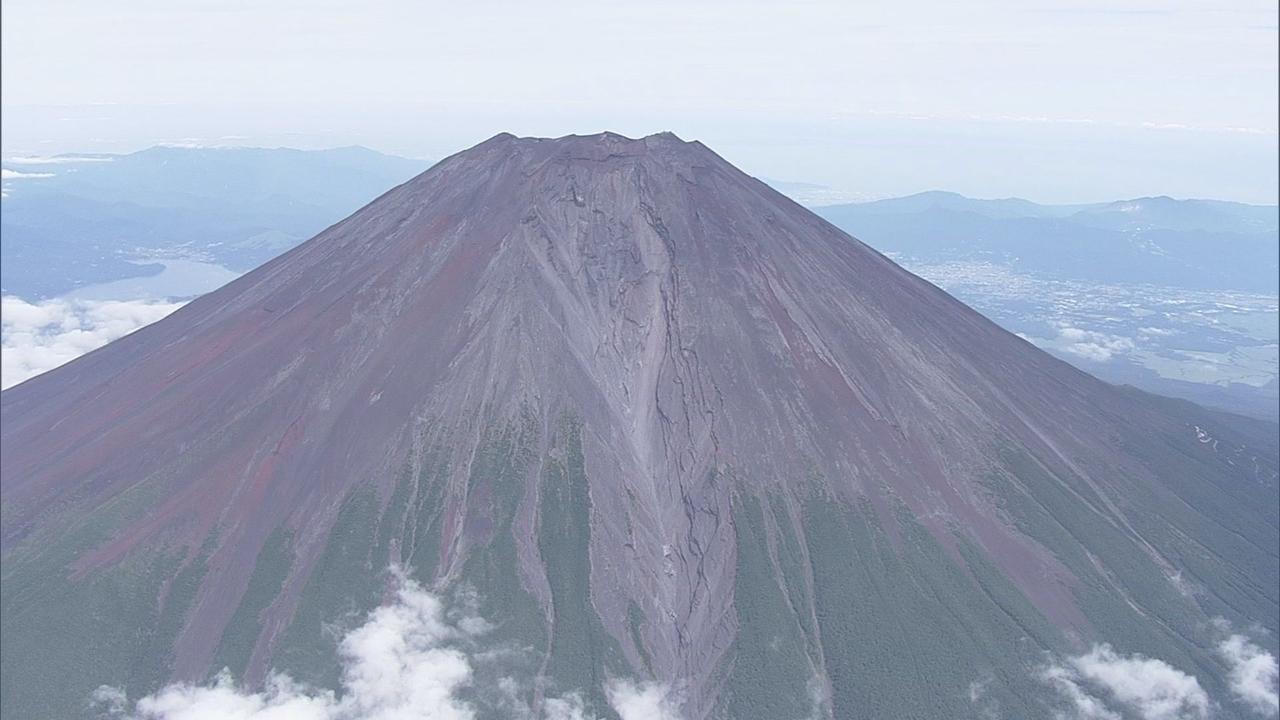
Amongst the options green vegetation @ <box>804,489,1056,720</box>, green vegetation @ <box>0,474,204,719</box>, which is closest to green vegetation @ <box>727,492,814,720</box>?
green vegetation @ <box>804,489,1056,720</box>

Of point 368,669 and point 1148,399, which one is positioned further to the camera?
point 1148,399

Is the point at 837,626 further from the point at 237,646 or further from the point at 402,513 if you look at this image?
the point at 237,646

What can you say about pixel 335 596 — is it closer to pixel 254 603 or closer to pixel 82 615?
pixel 254 603

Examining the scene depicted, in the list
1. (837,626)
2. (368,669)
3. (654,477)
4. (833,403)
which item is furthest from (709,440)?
(368,669)

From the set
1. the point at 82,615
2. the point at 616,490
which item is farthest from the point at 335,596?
the point at 616,490

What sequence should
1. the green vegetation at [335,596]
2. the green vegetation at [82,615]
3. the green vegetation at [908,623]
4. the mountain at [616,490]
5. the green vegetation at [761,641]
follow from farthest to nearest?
the mountain at [616,490] → the green vegetation at [335,596] → the green vegetation at [908,623] → the green vegetation at [761,641] → the green vegetation at [82,615]

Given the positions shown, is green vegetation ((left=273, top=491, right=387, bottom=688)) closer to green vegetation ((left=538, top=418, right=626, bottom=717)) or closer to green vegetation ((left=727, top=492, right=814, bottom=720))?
green vegetation ((left=538, top=418, right=626, bottom=717))

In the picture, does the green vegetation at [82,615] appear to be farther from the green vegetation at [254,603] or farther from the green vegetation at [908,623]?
the green vegetation at [908,623]

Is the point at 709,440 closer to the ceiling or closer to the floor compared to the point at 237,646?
closer to the ceiling

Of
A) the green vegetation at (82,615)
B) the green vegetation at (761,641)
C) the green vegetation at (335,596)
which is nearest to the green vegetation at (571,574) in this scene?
the green vegetation at (761,641)
